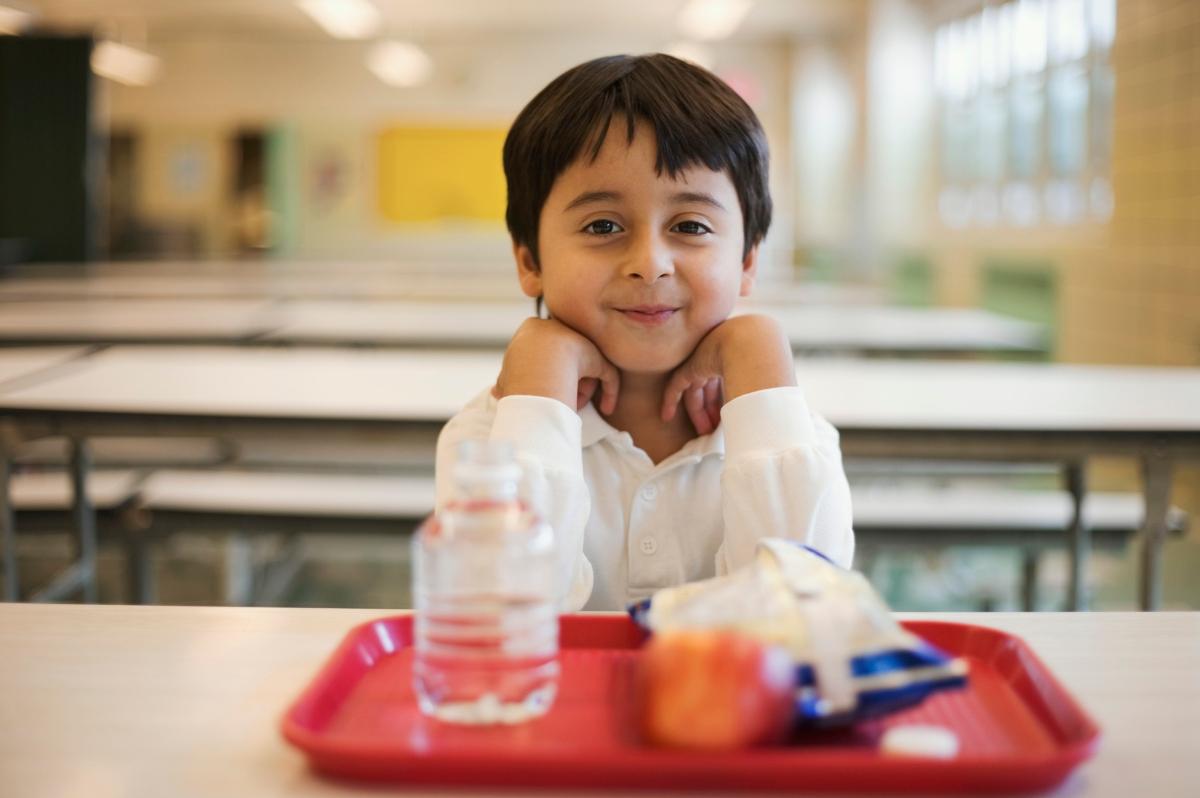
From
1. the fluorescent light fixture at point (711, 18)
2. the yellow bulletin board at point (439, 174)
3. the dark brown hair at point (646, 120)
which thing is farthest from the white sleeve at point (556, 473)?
the yellow bulletin board at point (439, 174)

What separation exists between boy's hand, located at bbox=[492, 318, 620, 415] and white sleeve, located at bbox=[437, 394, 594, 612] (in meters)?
0.02

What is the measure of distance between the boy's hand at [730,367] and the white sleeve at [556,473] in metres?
0.13

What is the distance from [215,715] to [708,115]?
660 millimetres

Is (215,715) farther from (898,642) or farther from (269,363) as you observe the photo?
(269,363)

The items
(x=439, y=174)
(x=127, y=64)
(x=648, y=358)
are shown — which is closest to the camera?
(x=648, y=358)

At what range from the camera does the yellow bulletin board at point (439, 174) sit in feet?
51.5

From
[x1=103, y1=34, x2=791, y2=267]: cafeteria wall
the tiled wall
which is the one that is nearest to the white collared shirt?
the tiled wall

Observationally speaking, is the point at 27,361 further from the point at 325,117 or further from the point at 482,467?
the point at 325,117

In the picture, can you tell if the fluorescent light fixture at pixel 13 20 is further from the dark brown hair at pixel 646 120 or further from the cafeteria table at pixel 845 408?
the dark brown hair at pixel 646 120

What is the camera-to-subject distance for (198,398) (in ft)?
6.66

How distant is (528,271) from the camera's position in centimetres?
121

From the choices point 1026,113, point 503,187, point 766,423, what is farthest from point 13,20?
point 766,423

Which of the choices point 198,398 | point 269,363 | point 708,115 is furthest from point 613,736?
point 269,363

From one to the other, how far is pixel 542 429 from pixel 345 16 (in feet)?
39.9
